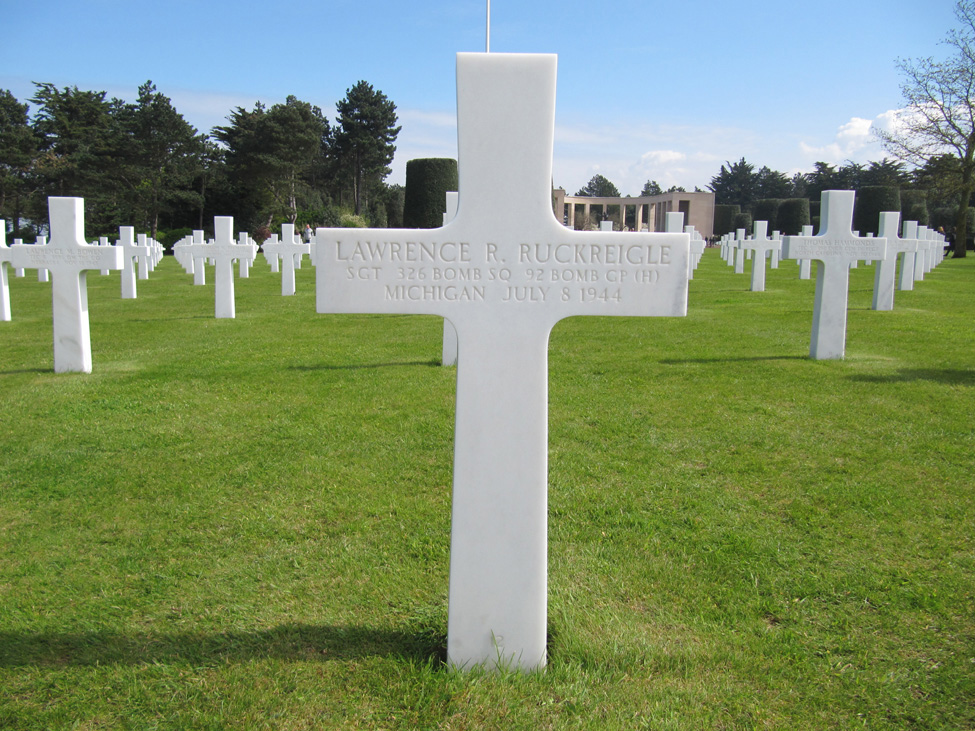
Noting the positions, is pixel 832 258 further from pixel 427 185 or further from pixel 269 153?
pixel 269 153

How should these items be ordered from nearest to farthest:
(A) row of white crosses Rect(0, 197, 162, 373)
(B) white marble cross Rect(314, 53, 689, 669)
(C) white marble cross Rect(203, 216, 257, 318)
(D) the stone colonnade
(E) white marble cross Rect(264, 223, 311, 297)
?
(B) white marble cross Rect(314, 53, 689, 669)
(A) row of white crosses Rect(0, 197, 162, 373)
(C) white marble cross Rect(203, 216, 257, 318)
(E) white marble cross Rect(264, 223, 311, 297)
(D) the stone colonnade

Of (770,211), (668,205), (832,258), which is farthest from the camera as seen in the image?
(668,205)

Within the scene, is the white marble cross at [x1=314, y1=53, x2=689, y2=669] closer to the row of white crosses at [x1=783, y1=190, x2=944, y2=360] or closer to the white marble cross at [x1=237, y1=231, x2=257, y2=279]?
the row of white crosses at [x1=783, y1=190, x2=944, y2=360]

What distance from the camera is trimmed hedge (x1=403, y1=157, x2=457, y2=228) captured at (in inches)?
1378

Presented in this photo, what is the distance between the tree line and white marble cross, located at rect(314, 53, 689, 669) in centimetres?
3937

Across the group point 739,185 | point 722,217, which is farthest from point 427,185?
point 739,185

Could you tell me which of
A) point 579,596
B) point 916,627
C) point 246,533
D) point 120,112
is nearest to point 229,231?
point 246,533

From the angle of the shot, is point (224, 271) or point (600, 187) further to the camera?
point (600, 187)

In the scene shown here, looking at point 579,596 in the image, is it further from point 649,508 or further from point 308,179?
point 308,179

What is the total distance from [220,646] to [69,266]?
19.0ft

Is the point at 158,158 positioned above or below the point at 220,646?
above

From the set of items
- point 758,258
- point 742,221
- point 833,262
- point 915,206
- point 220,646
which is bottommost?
point 220,646

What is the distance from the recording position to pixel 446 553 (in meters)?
3.42

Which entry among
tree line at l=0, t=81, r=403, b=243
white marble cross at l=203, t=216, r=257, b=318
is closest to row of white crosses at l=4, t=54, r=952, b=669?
white marble cross at l=203, t=216, r=257, b=318
